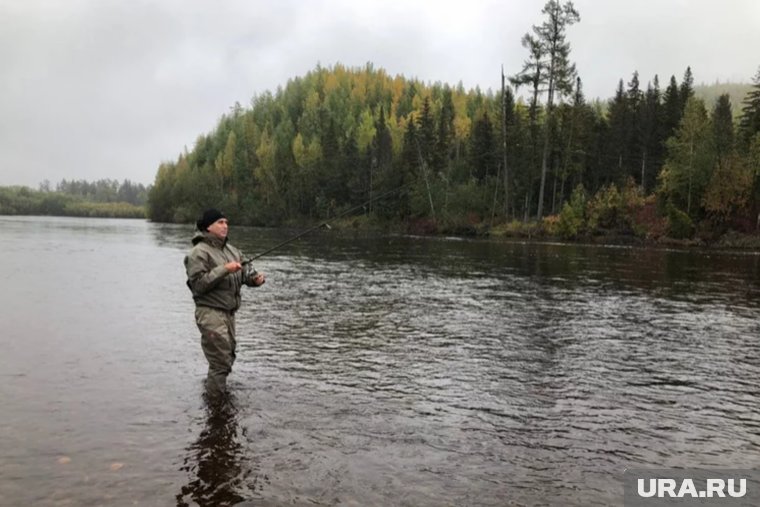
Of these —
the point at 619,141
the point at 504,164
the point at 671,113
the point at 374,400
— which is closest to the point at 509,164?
the point at 504,164

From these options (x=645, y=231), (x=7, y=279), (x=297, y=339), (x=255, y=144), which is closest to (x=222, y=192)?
(x=255, y=144)

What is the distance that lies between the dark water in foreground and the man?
566 millimetres

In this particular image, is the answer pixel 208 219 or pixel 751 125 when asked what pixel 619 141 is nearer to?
pixel 751 125

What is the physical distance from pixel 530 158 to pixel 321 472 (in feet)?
233

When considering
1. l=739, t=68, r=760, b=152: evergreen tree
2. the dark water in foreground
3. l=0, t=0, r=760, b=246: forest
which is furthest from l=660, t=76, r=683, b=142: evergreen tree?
the dark water in foreground

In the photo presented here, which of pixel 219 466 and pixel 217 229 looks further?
pixel 217 229

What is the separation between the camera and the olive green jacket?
286 inches

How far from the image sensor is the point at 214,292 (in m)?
7.53

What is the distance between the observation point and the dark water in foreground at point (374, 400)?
17.5ft

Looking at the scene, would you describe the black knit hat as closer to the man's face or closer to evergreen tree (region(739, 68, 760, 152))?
the man's face

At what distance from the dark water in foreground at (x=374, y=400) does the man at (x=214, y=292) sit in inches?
22.3

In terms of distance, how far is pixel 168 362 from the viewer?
9586 mm

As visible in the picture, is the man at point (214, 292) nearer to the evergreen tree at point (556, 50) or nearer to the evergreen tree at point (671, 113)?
the evergreen tree at point (556, 50)

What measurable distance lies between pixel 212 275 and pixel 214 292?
40 cm
